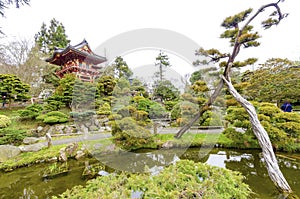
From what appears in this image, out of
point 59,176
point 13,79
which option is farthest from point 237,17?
point 13,79

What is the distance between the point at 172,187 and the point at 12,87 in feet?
30.1

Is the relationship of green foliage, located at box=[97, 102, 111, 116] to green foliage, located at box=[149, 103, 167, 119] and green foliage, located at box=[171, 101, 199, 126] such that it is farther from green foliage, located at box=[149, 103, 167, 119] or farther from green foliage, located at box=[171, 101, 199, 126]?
green foliage, located at box=[171, 101, 199, 126]

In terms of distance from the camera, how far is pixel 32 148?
4391 millimetres

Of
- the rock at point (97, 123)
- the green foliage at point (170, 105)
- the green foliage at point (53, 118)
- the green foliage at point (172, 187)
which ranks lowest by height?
the green foliage at point (172, 187)

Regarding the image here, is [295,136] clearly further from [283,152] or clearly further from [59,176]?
[59,176]

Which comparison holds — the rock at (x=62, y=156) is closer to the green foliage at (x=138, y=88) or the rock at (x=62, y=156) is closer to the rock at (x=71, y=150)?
the rock at (x=71, y=150)

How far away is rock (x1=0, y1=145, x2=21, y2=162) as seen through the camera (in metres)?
3.89

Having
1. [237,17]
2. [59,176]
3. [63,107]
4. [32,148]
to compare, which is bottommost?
[59,176]

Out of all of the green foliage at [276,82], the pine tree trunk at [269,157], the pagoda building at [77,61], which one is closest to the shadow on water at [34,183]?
the pine tree trunk at [269,157]

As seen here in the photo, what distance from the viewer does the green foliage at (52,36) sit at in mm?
14516

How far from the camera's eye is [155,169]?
9.89 feet

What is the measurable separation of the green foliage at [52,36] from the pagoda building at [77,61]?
17.8 ft

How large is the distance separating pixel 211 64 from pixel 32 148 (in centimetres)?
598

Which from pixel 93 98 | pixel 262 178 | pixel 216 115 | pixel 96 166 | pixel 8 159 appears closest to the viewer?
pixel 262 178
